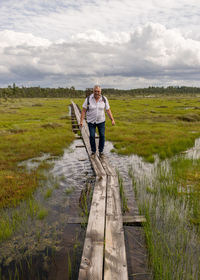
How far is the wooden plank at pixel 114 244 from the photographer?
3207 millimetres

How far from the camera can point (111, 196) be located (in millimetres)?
5863

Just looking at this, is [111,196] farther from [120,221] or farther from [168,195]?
[168,195]

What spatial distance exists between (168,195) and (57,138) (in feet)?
37.6

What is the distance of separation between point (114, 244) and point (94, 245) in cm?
39

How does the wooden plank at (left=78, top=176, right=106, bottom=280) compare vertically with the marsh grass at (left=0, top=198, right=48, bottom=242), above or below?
above

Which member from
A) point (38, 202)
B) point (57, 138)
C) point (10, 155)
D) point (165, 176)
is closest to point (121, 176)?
point (165, 176)

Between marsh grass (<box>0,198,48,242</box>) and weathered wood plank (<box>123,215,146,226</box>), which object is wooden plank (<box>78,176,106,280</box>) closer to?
weathered wood plank (<box>123,215,146,226</box>)

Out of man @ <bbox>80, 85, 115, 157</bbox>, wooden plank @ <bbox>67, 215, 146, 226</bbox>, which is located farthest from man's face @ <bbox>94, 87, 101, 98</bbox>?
wooden plank @ <bbox>67, 215, 146, 226</bbox>

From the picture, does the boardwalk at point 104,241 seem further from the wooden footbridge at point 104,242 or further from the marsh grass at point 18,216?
the marsh grass at point 18,216

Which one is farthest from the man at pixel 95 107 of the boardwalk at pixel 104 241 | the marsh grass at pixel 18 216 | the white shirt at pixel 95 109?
the marsh grass at pixel 18 216

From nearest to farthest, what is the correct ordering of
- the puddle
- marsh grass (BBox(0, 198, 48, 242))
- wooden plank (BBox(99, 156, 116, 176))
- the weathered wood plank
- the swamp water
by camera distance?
the swamp water < the puddle < marsh grass (BBox(0, 198, 48, 242)) < the weathered wood plank < wooden plank (BBox(99, 156, 116, 176))

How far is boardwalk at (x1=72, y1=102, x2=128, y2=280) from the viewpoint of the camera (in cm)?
321

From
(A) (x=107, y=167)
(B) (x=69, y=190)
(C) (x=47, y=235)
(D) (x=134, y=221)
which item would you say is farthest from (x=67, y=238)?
(A) (x=107, y=167)

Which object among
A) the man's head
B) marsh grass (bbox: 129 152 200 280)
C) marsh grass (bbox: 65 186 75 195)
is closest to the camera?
marsh grass (bbox: 129 152 200 280)
